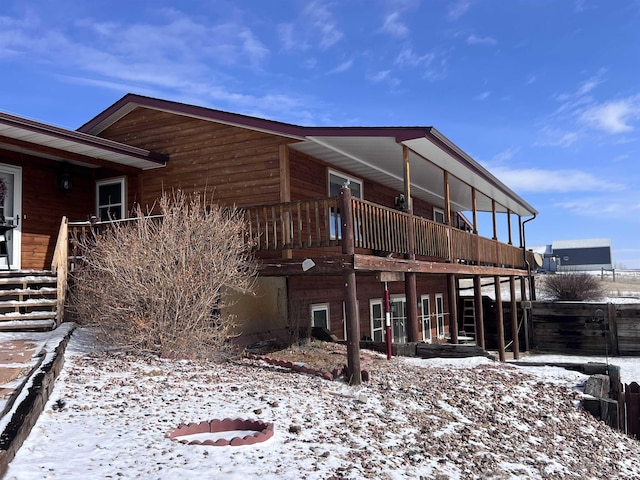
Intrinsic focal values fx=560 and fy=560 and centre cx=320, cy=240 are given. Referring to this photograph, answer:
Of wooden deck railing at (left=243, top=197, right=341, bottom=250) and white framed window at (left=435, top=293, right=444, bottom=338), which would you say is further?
white framed window at (left=435, top=293, right=444, bottom=338)

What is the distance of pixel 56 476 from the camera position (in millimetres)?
3539

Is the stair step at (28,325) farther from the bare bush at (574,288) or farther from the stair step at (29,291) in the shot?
the bare bush at (574,288)

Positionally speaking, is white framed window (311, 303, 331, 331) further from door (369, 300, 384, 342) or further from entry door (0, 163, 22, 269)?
entry door (0, 163, 22, 269)

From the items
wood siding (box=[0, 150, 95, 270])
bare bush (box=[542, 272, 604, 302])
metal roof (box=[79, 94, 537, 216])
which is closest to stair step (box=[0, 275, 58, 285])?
wood siding (box=[0, 150, 95, 270])

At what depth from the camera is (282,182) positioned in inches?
436

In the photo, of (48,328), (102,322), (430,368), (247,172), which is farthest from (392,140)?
(48,328)

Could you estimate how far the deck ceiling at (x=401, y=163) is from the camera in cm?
1107

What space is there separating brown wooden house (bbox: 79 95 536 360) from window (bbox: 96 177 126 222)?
26 centimetres

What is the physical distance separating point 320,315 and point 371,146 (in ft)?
13.5

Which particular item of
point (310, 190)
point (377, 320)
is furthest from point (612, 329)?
point (310, 190)

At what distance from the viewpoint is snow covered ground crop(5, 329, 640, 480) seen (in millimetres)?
4035

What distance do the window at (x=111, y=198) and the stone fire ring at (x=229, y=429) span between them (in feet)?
29.4

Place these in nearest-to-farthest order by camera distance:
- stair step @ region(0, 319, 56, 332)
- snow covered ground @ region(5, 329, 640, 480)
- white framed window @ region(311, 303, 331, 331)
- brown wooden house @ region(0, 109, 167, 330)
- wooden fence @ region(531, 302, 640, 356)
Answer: snow covered ground @ region(5, 329, 640, 480)
stair step @ region(0, 319, 56, 332)
brown wooden house @ region(0, 109, 167, 330)
white framed window @ region(311, 303, 331, 331)
wooden fence @ region(531, 302, 640, 356)

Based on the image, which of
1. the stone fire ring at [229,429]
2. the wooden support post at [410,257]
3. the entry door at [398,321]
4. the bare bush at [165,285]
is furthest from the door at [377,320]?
the stone fire ring at [229,429]
